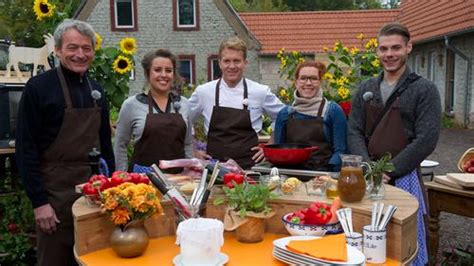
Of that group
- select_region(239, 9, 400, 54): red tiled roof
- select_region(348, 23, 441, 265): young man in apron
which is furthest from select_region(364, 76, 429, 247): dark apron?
select_region(239, 9, 400, 54): red tiled roof

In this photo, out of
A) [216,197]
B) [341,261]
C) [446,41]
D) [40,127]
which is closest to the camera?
[341,261]

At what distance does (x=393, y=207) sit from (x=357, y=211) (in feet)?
0.64

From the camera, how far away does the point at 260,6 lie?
33.0 meters

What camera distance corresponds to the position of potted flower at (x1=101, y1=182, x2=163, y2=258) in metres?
2.31

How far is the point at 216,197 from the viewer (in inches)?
107

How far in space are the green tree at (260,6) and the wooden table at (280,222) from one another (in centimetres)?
2979

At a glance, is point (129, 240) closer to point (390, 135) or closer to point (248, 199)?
point (248, 199)

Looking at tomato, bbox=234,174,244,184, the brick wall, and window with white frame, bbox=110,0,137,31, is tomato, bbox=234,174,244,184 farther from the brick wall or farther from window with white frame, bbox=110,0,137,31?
window with white frame, bbox=110,0,137,31

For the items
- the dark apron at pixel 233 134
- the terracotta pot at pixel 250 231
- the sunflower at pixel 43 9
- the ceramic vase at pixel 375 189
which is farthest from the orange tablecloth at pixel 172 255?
the sunflower at pixel 43 9

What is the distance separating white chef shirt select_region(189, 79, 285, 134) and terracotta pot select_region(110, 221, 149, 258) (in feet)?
5.33

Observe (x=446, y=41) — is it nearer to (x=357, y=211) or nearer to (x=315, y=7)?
(x=357, y=211)

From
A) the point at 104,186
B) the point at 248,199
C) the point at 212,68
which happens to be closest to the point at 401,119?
the point at 248,199

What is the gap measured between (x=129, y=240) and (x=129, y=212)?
0.12 m

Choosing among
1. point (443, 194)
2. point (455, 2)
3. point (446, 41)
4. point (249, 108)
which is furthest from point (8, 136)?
point (455, 2)
